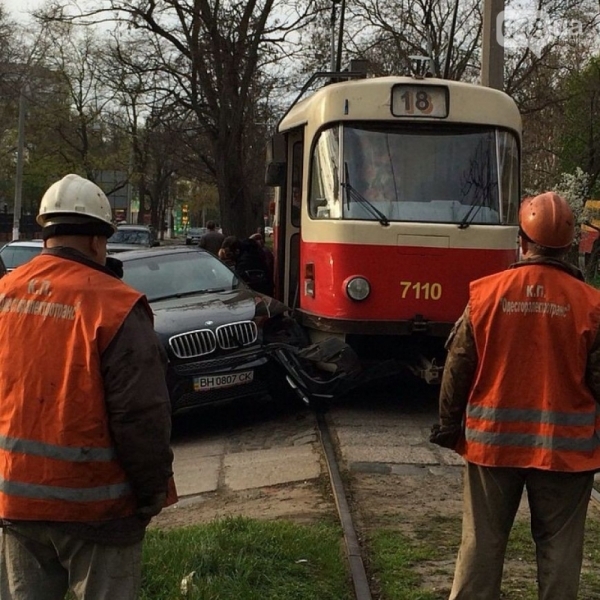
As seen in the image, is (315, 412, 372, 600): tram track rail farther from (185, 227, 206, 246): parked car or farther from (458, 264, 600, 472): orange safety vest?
(185, 227, 206, 246): parked car

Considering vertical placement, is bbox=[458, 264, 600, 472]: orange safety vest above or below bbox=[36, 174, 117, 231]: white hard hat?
below

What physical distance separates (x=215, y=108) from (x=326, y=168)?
16.5 metres

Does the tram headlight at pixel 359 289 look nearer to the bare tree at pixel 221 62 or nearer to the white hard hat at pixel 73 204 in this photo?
the white hard hat at pixel 73 204

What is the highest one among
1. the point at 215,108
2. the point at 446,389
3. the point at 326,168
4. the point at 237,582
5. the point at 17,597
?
the point at 215,108

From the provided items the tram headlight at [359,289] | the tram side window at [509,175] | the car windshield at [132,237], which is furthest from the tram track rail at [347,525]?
the car windshield at [132,237]

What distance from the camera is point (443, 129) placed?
917cm

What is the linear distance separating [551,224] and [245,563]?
221 centimetres

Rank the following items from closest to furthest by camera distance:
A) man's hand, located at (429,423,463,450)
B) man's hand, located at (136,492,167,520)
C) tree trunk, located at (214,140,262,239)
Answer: man's hand, located at (136,492,167,520) → man's hand, located at (429,423,463,450) → tree trunk, located at (214,140,262,239)

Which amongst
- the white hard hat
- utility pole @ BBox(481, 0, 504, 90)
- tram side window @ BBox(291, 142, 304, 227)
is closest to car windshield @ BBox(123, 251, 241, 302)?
tram side window @ BBox(291, 142, 304, 227)

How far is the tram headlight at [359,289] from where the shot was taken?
8742mm

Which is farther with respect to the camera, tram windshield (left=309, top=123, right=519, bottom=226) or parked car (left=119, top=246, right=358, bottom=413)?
tram windshield (left=309, top=123, right=519, bottom=226)

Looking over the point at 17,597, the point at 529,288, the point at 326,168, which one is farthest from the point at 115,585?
the point at 326,168

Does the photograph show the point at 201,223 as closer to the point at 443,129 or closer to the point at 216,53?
the point at 216,53

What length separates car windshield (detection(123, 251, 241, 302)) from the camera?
34.3ft
